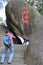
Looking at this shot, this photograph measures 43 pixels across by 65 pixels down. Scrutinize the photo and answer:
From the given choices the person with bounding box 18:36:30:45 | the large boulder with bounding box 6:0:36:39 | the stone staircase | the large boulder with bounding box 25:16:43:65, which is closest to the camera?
the large boulder with bounding box 25:16:43:65

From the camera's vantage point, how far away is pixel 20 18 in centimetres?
979

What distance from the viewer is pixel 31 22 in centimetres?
974

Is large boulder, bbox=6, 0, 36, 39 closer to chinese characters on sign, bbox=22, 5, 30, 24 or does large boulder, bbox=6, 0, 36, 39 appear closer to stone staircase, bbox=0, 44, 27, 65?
chinese characters on sign, bbox=22, 5, 30, 24

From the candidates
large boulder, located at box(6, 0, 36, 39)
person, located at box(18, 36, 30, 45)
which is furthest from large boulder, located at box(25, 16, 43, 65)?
large boulder, located at box(6, 0, 36, 39)

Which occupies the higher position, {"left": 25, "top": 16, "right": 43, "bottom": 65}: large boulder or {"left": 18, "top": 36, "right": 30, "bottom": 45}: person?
{"left": 25, "top": 16, "right": 43, "bottom": 65}: large boulder

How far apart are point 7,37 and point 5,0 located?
5.26 metres

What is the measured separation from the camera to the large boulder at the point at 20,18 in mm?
9719

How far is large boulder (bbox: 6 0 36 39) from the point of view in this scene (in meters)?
9.72

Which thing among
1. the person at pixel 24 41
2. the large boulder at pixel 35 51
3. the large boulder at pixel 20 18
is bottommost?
the person at pixel 24 41

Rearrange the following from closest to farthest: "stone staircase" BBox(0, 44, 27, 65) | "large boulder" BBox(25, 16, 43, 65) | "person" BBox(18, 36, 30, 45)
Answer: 1. "large boulder" BBox(25, 16, 43, 65)
2. "stone staircase" BBox(0, 44, 27, 65)
3. "person" BBox(18, 36, 30, 45)

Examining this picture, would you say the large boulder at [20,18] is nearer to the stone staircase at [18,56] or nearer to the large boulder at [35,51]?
the stone staircase at [18,56]

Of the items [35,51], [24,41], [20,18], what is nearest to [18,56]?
[35,51]

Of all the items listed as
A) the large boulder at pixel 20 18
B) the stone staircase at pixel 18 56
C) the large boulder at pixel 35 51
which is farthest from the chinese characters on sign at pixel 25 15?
the large boulder at pixel 35 51

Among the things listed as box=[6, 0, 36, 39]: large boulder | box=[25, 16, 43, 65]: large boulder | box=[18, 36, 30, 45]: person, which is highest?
box=[25, 16, 43, 65]: large boulder
